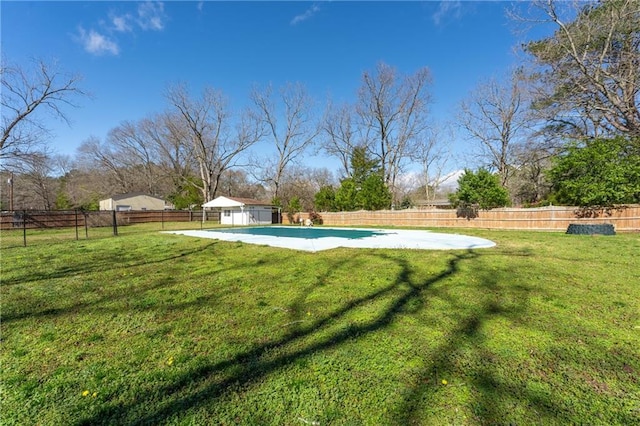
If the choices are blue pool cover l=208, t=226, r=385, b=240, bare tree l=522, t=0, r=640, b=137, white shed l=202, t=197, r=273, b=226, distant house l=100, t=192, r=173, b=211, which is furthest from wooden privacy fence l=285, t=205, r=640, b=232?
distant house l=100, t=192, r=173, b=211

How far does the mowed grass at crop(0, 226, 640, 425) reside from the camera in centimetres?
161

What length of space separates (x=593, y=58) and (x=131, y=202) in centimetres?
3562

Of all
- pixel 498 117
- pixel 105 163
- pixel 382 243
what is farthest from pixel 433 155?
pixel 105 163

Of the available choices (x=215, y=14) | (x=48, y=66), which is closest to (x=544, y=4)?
(x=215, y=14)

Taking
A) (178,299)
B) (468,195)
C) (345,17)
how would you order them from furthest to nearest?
(468,195)
(345,17)
(178,299)

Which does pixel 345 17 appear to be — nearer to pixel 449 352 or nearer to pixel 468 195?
pixel 468 195

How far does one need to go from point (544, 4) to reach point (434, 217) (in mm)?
10260

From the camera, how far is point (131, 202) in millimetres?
28203

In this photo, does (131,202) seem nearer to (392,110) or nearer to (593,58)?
(392,110)

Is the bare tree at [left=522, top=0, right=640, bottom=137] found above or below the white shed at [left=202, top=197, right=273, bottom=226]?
above

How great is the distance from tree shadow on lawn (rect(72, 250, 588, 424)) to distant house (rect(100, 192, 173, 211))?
31.5 m

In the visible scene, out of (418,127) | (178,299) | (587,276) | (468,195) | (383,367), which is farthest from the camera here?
(418,127)

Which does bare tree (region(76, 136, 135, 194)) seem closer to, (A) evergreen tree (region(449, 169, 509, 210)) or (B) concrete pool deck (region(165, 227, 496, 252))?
(B) concrete pool deck (region(165, 227, 496, 252))

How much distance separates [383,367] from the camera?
1.99 metres
